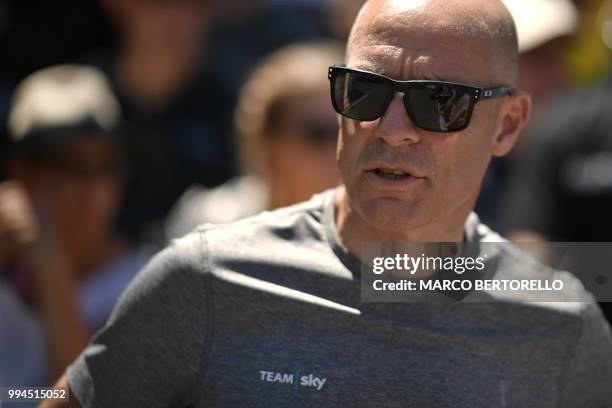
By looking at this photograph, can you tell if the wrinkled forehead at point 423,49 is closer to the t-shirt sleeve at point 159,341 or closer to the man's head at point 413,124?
the man's head at point 413,124

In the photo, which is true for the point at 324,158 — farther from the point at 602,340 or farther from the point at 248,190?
the point at 602,340

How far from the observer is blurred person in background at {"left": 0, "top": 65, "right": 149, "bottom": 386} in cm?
397

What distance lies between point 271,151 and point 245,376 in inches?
90.7

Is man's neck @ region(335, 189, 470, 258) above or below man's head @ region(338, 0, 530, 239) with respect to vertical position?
below

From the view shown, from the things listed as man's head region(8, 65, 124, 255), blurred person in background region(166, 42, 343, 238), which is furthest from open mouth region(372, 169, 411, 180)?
man's head region(8, 65, 124, 255)

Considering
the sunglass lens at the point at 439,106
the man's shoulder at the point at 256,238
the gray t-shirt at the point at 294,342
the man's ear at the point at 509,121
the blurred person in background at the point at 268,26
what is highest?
the blurred person in background at the point at 268,26

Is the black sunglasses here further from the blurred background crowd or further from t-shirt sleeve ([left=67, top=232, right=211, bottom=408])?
the blurred background crowd

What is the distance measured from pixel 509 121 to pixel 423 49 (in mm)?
453

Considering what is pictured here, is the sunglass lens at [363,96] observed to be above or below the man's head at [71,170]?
above

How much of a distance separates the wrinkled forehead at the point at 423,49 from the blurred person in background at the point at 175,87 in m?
3.06

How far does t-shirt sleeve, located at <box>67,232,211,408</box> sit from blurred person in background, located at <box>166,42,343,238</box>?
193 cm

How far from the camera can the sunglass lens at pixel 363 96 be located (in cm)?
260

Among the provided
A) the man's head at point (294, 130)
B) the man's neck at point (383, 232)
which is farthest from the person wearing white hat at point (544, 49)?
the man's neck at point (383, 232)

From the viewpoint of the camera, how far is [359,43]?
2.71 metres
